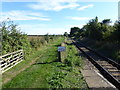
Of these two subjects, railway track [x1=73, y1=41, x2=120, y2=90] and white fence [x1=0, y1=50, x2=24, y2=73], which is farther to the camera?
white fence [x1=0, y1=50, x2=24, y2=73]

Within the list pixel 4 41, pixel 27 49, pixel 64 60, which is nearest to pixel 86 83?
pixel 64 60

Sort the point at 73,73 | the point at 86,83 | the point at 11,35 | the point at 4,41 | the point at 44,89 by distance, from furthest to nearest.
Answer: the point at 11,35, the point at 4,41, the point at 73,73, the point at 86,83, the point at 44,89

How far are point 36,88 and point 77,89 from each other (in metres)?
1.76

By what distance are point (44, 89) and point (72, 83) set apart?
1499 mm

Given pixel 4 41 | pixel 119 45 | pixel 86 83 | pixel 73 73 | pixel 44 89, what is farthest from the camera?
pixel 119 45

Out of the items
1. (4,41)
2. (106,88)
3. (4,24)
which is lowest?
(106,88)

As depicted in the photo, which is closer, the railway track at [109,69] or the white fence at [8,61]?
the railway track at [109,69]

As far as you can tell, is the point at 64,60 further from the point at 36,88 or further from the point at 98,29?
the point at 98,29

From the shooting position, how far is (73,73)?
28.8ft

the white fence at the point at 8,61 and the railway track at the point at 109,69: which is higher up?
the white fence at the point at 8,61

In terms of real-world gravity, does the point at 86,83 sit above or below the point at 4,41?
below

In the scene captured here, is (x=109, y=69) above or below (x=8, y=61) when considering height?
below

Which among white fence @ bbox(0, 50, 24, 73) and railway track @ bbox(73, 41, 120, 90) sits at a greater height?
white fence @ bbox(0, 50, 24, 73)

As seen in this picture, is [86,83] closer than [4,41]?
Yes
